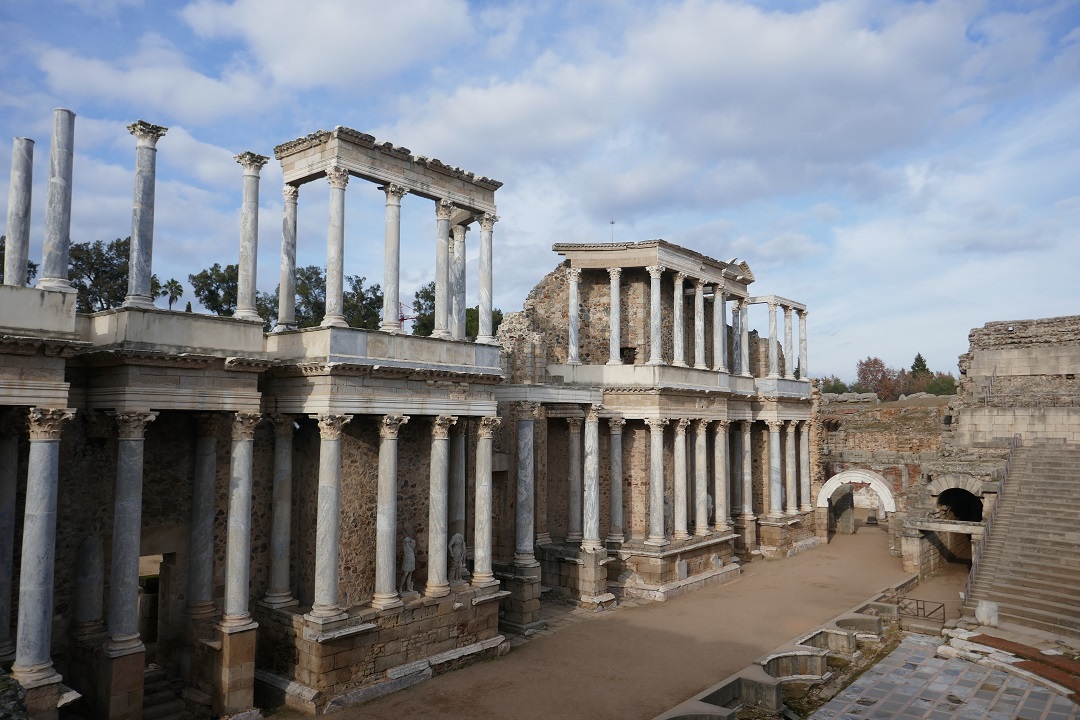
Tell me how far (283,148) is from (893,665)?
56.2ft

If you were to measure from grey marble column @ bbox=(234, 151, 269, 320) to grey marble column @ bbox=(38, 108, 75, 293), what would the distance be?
11.4 feet

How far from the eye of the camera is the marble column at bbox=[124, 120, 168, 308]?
12.4 metres

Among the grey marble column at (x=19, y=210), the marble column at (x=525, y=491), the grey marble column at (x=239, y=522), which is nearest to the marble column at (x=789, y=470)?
the marble column at (x=525, y=491)

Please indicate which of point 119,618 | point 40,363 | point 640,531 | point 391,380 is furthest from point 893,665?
point 40,363

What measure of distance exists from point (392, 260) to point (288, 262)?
2.26 meters

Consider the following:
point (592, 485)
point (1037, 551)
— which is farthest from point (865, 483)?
point (592, 485)

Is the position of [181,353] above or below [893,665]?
above

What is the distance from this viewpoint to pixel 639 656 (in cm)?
1650

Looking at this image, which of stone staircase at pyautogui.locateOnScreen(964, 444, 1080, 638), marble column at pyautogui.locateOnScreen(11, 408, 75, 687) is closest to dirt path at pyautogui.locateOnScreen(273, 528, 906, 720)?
stone staircase at pyautogui.locateOnScreen(964, 444, 1080, 638)

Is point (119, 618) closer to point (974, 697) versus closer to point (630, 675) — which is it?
point (630, 675)

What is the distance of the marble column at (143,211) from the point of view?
12430 millimetres

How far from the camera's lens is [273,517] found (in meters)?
15.1

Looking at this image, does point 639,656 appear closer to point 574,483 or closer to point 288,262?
point 574,483

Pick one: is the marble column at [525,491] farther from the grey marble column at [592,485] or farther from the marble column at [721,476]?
the marble column at [721,476]
